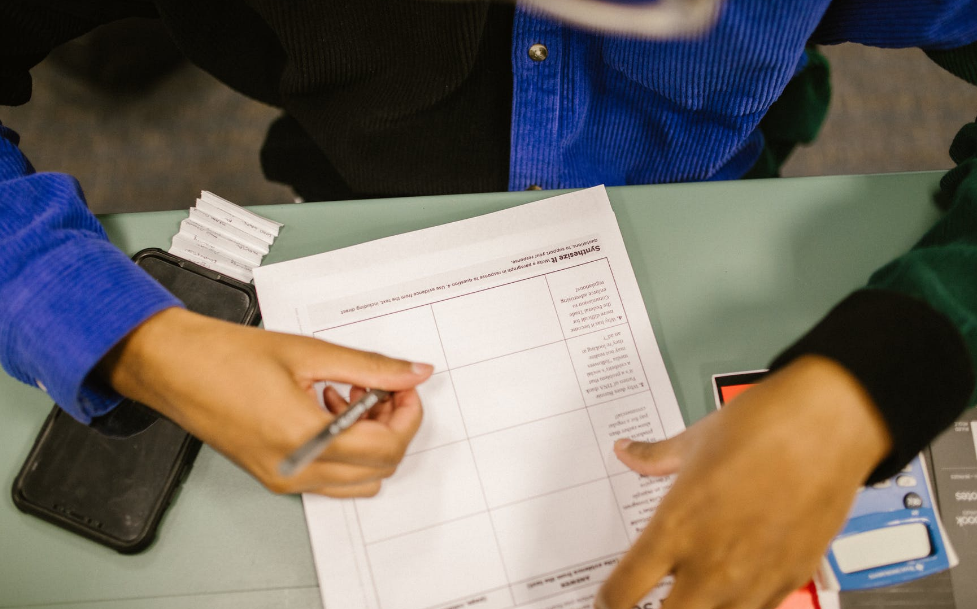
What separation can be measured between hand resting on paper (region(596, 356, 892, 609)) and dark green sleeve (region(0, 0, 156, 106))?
59 centimetres

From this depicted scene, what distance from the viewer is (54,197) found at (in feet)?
1.40

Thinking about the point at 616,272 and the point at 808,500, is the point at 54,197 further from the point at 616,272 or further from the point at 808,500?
the point at 808,500

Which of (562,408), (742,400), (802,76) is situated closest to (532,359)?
(562,408)

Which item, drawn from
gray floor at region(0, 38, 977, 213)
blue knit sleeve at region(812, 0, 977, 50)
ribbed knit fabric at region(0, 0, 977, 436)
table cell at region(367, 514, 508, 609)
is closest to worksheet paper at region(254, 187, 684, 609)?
table cell at region(367, 514, 508, 609)

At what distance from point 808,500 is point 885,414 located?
0.21ft

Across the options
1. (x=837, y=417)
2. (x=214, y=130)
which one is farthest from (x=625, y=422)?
(x=214, y=130)

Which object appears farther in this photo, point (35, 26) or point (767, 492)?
point (35, 26)

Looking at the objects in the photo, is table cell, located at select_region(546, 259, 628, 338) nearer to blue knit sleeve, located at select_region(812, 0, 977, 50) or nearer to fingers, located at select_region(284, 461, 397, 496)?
fingers, located at select_region(284, 461, 397, 496)

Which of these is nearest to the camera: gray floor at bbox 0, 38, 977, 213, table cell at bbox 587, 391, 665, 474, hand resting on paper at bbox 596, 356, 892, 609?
hand resting on paper at bbox 596, 356, 892, 609

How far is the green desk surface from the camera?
42cm

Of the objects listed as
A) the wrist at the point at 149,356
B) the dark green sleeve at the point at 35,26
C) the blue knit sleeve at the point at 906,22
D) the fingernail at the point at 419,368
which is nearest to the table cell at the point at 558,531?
the fingernail at the point at 419,368

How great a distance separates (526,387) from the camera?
45 cm

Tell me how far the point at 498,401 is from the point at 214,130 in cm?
98

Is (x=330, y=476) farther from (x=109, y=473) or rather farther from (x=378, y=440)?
(x=109, y=473)
